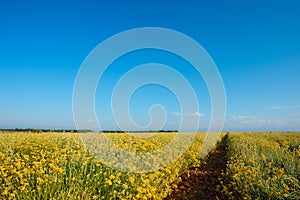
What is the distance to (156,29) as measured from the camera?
1141 cm

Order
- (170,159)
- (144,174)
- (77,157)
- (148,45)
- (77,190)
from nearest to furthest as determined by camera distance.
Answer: (77,190) → (144,174) → (77,157) → (170,159) → (148,45)

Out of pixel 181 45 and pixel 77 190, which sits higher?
pixel 181 45

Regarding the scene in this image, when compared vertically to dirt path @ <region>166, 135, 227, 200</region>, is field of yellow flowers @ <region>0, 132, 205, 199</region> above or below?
above

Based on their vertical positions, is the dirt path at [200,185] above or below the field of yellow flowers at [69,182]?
below

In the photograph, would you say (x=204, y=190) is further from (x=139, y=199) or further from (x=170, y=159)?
(x=139, y=199)

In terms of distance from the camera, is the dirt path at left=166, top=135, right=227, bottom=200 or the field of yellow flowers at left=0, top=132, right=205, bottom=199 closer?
the field of yellow flowers at left=0, top=132, right=205, bottom=199

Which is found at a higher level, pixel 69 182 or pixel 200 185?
pixel 69 182

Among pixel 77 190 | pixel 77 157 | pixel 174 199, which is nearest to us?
pixel 77 190

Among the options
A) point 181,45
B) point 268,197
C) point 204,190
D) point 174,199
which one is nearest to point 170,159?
point 174,199

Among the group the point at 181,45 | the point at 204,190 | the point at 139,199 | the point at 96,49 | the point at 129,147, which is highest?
the point at 181,45

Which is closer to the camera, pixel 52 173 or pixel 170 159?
pixel 52 173

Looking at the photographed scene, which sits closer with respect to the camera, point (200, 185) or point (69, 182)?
point (69, 182)

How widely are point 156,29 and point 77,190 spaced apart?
817 cm

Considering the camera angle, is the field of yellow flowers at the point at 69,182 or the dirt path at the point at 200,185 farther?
the dirt path at the point at 200,185
